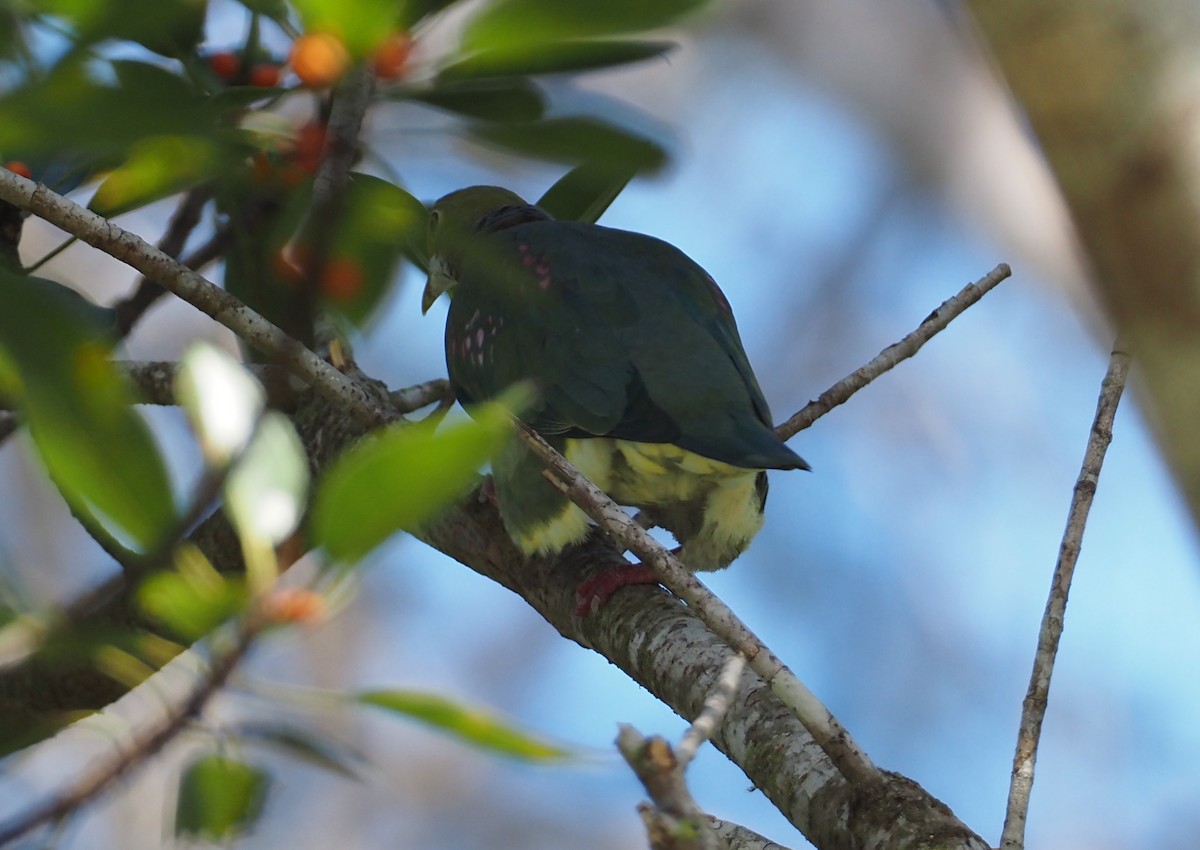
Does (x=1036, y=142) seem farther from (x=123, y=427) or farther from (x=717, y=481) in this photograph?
(x=717, y=481)

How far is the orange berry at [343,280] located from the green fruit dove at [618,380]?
0.25 meters

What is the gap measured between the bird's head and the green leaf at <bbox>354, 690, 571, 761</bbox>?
6.89 ft

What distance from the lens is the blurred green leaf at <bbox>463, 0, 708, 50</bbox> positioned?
1096 mm

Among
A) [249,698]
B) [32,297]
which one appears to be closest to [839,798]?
[249,698]

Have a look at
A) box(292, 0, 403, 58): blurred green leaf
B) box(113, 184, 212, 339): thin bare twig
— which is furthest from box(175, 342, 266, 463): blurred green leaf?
box(113, 184, 212, 339): thin bare twig

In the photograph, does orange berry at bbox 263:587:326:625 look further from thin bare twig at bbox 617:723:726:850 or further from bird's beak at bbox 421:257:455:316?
bird's beak at bbox 421:257:455:316

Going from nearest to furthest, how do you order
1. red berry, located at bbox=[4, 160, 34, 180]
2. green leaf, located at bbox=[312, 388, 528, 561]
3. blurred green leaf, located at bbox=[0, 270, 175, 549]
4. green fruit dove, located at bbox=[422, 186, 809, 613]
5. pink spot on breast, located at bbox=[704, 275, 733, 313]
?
green leaf, located at bbox=[312, 388, 528, 561]
blurred green leaf, located at bbox=[0, 270, 175, 549]
red berry, located at bbox=[4, 160, 34, 180]
green fruit dove, located at bbox=[422, 186, 809, 613]
pink spot on breast, located at bbox=[704, 275, 733, 313]

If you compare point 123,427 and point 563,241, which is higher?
point 563,241

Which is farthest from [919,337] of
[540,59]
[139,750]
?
[139,750]

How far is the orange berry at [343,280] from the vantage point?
2.01 metres

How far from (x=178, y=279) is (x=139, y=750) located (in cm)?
89

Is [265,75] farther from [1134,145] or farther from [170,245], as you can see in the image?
[1134,145]

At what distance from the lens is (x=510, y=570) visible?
2.31 m

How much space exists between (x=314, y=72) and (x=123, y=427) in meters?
0.46
